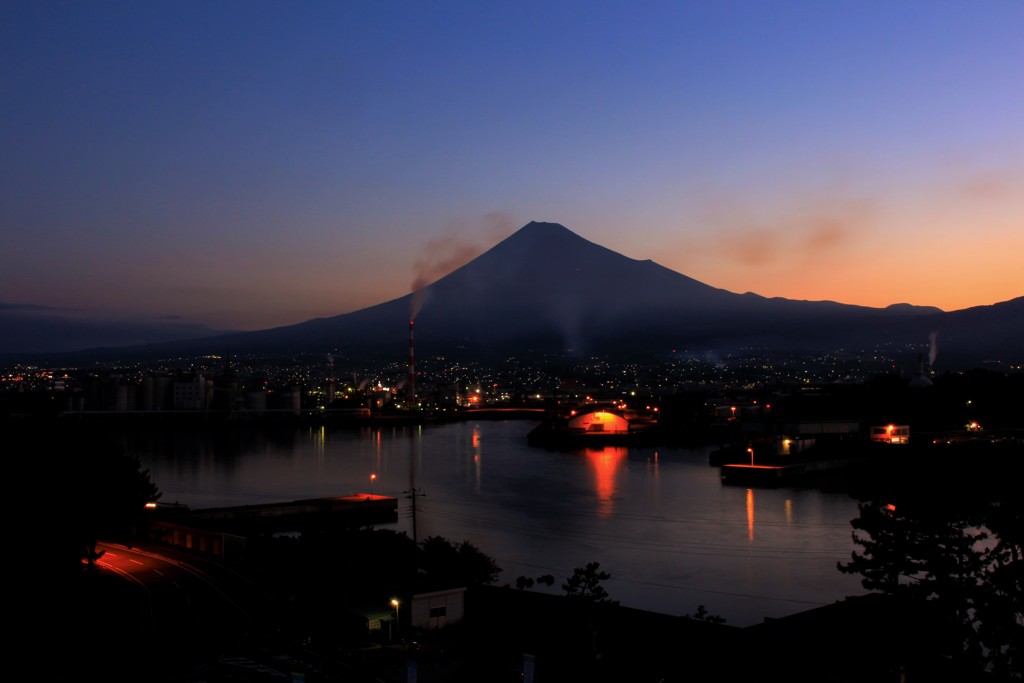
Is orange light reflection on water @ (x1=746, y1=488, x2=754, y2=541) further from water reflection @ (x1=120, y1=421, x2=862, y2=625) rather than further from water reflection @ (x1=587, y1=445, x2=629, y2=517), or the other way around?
water reflection @ (x1=587, y1=445, x2=629, y2=517)

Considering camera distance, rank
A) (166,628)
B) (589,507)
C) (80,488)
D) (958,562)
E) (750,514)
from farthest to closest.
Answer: (589,507), (750,514), (80,488), (166,628), (958,562)

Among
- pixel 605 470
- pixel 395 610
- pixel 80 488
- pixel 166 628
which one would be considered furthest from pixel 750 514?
A: pixel 166 628

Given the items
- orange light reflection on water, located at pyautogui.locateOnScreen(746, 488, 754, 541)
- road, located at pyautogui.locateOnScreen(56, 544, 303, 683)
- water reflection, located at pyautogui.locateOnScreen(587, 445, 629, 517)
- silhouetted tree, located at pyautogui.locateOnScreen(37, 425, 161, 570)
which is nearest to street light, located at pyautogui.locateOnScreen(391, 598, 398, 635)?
road, located at pyautogui.locateOnScreen(56, 544, 303, 683)

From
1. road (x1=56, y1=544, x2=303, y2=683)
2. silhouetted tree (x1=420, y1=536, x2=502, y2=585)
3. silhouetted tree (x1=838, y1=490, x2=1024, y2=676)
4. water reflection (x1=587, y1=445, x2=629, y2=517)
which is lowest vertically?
water reflection (x1=587, y1=445, x2=629, y2=517)

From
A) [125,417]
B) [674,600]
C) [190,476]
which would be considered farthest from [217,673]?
[125,417]

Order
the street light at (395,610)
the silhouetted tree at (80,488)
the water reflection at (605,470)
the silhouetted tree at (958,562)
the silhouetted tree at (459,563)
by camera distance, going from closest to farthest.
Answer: the silhouetted tree at (958,562) < the street light at (395,610) < the silhouetted tree at (80,488) < the silhouetted tree at (459,563) < the water reflection at (605,470)

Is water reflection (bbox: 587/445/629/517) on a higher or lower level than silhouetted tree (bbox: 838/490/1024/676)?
lower

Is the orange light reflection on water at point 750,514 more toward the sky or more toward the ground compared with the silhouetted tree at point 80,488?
more toward the ground

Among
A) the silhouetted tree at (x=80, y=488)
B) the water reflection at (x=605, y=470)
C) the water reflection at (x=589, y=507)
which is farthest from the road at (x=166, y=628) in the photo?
the water reflection at (x=605, y=470)

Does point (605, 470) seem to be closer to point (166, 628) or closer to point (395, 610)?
point (395, 610)

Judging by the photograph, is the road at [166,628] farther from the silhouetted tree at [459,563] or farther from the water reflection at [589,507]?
the water reflection at [589,507]

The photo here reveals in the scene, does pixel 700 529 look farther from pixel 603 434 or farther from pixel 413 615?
pixel 603 434
